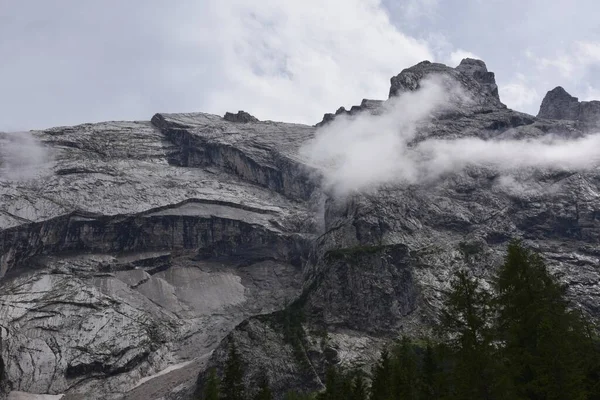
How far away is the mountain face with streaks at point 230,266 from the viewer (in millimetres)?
127188

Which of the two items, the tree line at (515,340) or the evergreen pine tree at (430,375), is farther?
the evergreen pine tree at (430,375)

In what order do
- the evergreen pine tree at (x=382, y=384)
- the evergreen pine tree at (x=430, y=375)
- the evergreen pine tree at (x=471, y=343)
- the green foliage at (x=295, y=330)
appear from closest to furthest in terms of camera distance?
1. the evergreen pine tree at (x=471, y=343)
2. the evergreen pine tree at (x=430, y=375)
3. the evergreen pine tree at (x=382, y=384)
4. the green foliage at (x=295, y=330)

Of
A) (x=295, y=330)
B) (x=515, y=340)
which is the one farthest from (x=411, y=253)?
(x=515, y=340)

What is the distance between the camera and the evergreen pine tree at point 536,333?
2923 centimetres

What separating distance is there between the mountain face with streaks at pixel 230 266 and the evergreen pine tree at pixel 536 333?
8449cm

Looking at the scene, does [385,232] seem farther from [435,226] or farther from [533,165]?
[533,165]

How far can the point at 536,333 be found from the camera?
31703 millimetres

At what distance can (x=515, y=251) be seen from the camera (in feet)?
116

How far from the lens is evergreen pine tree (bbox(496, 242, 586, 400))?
2923 centimetres

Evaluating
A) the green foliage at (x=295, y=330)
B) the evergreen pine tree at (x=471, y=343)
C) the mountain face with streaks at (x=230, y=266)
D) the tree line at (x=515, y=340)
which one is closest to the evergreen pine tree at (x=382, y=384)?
the tree line at (x=515, y=340)

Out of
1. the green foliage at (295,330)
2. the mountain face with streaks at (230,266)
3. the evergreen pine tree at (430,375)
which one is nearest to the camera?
the evergreen pine tree at (430,375)

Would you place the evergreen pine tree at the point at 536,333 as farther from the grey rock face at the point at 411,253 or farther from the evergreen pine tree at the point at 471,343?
the grey rock face at the point at 411,253

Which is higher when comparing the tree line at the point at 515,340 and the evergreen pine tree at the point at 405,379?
the tree line at the point at 515,340

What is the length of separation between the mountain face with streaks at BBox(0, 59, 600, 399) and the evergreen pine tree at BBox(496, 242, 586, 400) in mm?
84494
